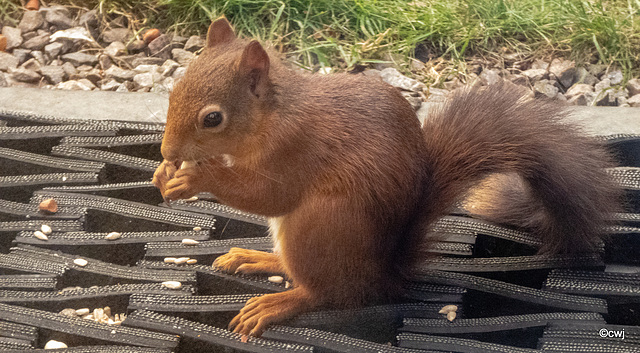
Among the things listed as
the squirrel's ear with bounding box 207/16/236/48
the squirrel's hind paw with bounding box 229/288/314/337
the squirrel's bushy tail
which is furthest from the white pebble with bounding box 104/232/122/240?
the squirrel's bushy tail

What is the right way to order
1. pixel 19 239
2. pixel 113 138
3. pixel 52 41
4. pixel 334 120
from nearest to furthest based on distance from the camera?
1. pixel 334 120
2. pixel 19 239
3. pixel 113 138
4. pixel 52 41

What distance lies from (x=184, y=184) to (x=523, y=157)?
0.66 meters

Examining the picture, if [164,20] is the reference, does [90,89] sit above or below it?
below

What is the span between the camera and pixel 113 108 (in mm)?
1869

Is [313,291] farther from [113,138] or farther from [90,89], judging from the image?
[90,89]

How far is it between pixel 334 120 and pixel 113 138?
840 millimetres

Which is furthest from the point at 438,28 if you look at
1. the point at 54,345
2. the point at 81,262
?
the point at 54,345

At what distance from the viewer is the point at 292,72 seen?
3.78 ft

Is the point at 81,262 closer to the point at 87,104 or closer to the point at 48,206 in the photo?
the point at 48,206

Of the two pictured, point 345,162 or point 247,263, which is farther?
point 247,263

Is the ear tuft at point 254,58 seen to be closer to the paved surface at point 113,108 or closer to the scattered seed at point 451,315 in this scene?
the scattered seed at point 451,315

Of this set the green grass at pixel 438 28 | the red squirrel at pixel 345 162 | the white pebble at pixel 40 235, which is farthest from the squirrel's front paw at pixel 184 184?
the green grass at pixel 438 28

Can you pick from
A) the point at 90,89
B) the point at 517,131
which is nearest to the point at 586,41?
the point at 517,131

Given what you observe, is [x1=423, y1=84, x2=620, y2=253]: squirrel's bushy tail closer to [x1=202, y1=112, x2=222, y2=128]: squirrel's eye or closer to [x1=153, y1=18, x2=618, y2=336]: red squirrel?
[x1=153, y1=18, x2=618, y2=336]: red squirrel
